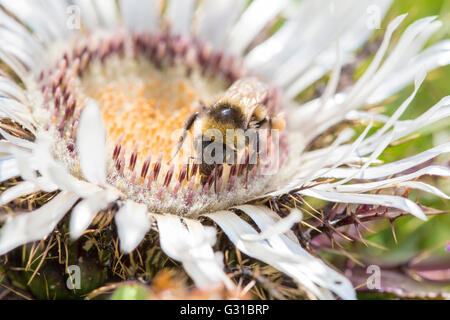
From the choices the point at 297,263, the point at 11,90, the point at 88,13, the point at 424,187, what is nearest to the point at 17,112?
the point at 11,90

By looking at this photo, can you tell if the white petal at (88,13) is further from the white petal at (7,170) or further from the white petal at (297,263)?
the white petal at (297,263)

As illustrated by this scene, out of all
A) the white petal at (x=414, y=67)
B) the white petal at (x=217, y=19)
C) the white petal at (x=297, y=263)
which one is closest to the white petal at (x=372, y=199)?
the white petal at (x=297, y=263)

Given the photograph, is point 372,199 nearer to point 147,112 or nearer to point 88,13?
point 147,112

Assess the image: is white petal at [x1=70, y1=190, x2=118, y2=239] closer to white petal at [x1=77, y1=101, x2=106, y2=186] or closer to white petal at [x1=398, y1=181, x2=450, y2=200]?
white petal at [x1=77, y1=101, x2=106, y2=186]

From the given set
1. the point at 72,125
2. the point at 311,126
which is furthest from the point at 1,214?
the point at 311,126

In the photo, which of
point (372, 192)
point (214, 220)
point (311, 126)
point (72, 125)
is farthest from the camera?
point (311, 126)

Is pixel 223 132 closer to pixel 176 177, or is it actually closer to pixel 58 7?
pixel 176 177
